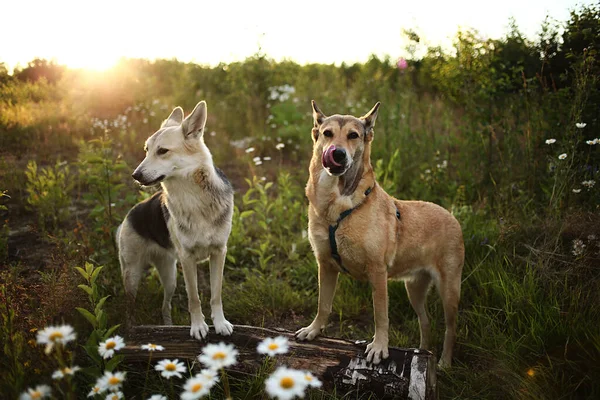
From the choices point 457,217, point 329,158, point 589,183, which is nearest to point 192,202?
point 329,158

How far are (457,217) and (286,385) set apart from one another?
149 inches

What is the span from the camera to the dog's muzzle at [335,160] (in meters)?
3.07

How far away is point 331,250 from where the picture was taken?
3.21 m

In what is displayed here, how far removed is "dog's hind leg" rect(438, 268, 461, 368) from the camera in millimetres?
3562

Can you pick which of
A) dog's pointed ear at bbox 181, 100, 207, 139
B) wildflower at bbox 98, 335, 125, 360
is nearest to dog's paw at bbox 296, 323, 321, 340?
wildflower at bbox 98, 335, 125, 360

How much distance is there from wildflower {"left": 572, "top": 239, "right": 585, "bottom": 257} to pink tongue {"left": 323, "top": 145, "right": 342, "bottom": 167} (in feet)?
7.58

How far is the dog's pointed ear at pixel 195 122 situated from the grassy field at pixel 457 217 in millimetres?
1310

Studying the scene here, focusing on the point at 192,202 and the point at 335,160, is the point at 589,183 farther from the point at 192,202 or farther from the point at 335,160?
the point at 192,202

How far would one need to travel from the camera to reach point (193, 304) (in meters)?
3.39

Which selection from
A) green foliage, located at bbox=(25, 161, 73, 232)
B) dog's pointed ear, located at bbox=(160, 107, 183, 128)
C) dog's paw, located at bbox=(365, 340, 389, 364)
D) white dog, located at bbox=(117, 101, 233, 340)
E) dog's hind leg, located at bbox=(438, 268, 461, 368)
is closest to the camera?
dog's paw, located at bbox=(365, 340, 389, 364)

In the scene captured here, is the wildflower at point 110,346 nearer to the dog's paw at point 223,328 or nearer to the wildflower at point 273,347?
the wildflower at point 273,347

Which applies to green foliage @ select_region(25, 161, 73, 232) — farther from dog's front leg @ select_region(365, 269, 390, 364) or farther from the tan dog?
dog's front leg @ select_region(365, 269, 390, 364)

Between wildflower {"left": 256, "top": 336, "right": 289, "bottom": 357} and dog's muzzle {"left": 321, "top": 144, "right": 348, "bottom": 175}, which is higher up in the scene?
dog's muzzle {"left": 321, "top": 144, "right": 348, "bottom": 175}

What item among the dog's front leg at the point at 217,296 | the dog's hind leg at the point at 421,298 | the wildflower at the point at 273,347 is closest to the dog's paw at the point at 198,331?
the dog's front leg at the point at 217,296
